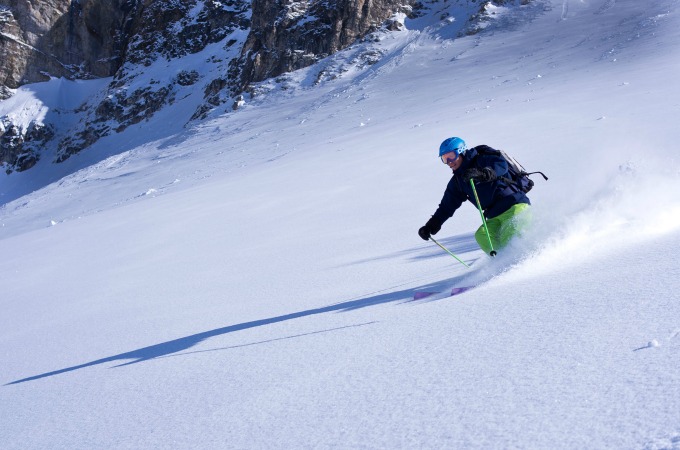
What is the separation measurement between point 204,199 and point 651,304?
1176 cm

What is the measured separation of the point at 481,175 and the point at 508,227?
469mm

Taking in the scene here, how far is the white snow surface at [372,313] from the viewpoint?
2.09 m

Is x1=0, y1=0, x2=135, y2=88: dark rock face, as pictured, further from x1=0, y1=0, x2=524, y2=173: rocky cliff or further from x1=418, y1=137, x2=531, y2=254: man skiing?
x1=418, y1=137, x2=531, y2=254: man skiing

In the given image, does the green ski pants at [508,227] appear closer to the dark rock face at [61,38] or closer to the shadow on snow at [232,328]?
the shadow on snow at [232,328]

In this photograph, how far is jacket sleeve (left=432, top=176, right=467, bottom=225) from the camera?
16.3 feet

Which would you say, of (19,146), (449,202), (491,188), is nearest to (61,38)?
(19,146)

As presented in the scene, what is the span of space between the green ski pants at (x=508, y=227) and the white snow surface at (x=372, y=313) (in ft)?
0.32

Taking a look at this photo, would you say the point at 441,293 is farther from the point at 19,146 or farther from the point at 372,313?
the point at 19,146

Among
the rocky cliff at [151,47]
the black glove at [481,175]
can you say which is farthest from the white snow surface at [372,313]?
the rocky cliff at [151,47]

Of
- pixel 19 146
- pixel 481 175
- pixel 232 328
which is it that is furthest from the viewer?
pixel 19 146

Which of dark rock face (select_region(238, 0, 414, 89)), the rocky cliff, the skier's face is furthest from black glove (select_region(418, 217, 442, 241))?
dark rock face (select_region(238, 0, 414, 89))

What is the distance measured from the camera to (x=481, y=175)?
4.50 metres

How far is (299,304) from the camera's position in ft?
14.8

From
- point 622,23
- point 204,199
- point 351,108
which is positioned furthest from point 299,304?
point 622,23
